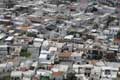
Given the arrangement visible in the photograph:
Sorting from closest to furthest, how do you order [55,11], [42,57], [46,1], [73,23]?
1. [42,57]
2. [73,23]
3. [55,11]
4. [46,1]

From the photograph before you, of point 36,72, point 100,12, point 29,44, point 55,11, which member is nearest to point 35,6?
point 55,11

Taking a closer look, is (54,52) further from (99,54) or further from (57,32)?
(57,32)

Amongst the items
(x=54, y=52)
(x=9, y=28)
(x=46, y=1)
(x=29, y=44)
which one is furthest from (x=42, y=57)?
(x=46, y=1)

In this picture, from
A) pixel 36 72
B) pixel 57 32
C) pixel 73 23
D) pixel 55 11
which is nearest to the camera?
pixel 36 72

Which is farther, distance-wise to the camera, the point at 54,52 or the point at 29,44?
the point at 29,44

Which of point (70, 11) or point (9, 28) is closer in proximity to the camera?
point (9, 28)

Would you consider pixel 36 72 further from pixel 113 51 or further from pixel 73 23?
pixel 73 23
